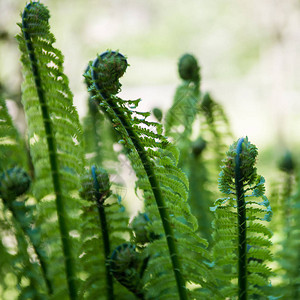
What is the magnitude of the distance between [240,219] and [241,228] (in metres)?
0.02

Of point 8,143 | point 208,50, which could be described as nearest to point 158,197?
point 8,143

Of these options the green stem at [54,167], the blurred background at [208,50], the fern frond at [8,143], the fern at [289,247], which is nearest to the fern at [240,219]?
the fern at [289,247]

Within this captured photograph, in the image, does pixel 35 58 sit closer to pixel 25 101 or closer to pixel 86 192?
pixel 25 101

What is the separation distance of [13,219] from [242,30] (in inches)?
309

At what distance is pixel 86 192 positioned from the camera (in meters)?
0.68

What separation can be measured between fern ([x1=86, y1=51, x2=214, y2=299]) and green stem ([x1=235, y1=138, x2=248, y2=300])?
0.18 feet

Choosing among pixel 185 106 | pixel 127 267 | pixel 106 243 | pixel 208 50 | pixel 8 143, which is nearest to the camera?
pixel 127 267

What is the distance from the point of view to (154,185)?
61 cm

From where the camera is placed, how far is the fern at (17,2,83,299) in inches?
24.7

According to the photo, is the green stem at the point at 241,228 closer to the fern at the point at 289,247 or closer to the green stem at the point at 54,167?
the fern at the point at 289,247

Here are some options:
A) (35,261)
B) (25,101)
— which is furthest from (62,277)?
(25,101)

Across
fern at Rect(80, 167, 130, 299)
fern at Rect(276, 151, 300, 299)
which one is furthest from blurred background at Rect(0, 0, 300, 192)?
fern at Rect(80, 167, 130, 299)

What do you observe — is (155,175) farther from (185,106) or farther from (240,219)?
(185,106)

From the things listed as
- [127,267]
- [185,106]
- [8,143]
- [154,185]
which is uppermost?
[185,106]
